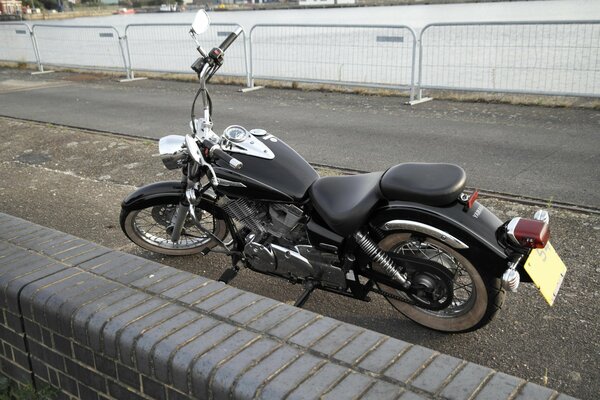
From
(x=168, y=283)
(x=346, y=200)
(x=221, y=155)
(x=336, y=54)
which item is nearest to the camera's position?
(x=168, y=283)

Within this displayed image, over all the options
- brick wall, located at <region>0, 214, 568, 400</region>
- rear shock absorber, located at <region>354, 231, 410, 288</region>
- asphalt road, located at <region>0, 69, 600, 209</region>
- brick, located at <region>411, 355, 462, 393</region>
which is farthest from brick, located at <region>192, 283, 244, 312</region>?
asphalt road, located at <region>0, 69, 600, 209</region>

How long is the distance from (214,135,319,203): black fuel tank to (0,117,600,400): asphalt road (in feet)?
2.64

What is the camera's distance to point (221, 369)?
1.80 meters

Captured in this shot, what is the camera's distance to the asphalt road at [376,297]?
3158mm

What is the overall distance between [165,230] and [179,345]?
2493 mm

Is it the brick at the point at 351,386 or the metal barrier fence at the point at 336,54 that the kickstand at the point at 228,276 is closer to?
the brick at the point at 351,386

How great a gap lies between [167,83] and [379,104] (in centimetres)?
543

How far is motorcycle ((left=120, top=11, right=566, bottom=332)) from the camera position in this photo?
3.00 meters

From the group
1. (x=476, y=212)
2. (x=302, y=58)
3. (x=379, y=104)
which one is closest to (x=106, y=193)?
(x=476, y=212)

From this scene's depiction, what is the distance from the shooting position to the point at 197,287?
7.73 feet

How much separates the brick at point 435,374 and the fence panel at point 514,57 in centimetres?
812

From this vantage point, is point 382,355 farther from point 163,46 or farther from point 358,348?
point 163,46

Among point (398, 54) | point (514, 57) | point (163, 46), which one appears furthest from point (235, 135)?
point (163, 46)

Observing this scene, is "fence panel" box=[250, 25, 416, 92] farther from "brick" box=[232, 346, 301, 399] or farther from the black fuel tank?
"brick" box=[232, 346, 301, 399]
